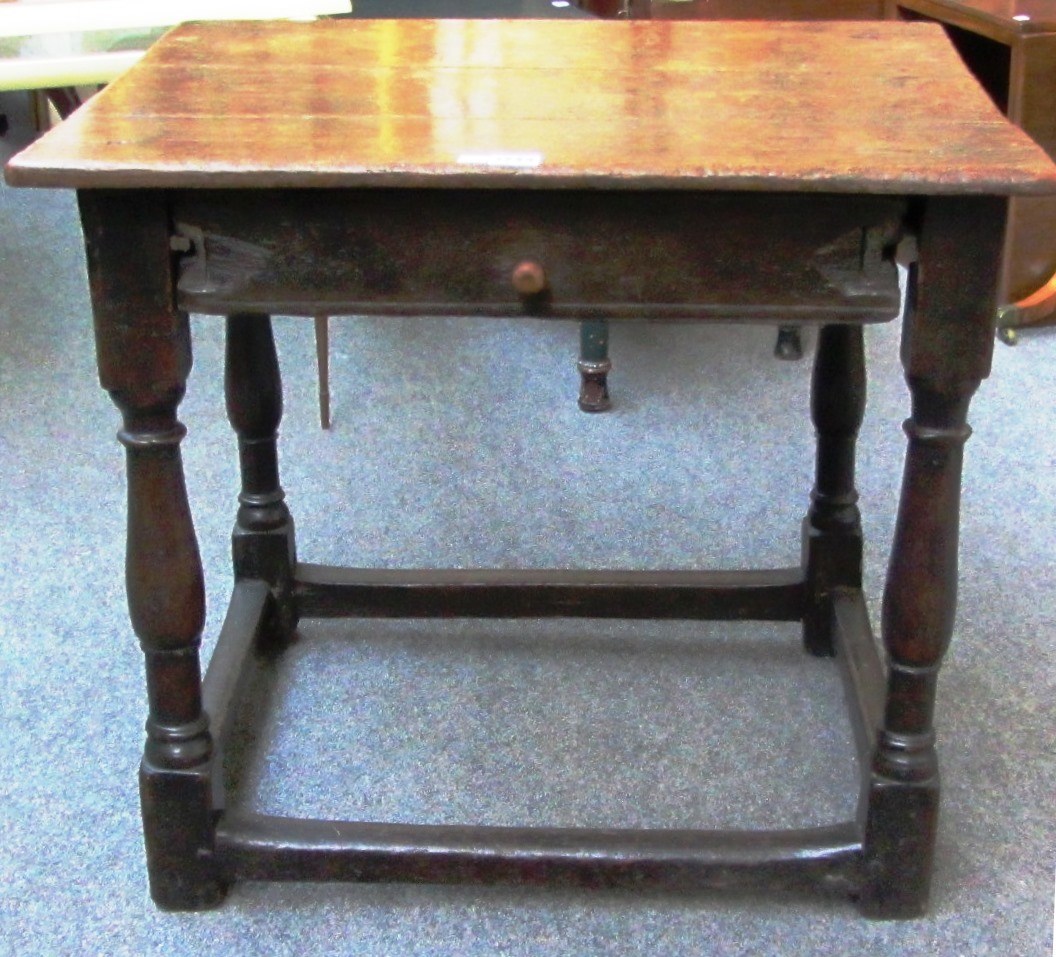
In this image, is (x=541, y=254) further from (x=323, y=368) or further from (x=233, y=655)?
(x=323, y=368)

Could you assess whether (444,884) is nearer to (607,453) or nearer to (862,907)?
(862,907)

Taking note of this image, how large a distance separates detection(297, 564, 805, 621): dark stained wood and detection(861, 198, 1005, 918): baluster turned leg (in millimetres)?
368

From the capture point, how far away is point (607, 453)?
1951mm

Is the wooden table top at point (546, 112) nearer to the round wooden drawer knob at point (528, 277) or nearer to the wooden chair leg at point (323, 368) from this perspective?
the round wooden drawer knob at point (528, 277)

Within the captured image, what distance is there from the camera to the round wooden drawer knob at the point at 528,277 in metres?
0.93

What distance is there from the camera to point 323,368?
197cm

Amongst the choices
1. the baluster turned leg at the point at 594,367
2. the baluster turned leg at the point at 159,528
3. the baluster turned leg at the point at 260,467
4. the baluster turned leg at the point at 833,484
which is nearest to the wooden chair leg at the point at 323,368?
the baluster turned leg at the point at 594,367

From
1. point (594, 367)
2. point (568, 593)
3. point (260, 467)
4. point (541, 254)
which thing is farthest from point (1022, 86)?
point (541, 254)

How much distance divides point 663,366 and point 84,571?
3.23ft

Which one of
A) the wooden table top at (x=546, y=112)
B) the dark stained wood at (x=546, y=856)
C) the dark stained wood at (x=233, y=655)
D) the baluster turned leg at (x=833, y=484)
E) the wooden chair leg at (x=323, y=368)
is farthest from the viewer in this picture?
the wooden chair leg at (x=323, y=368)

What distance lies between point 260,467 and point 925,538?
2.28 feet

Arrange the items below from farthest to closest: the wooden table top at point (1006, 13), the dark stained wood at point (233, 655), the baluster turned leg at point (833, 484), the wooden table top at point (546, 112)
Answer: the wooden table top at point (1006, 13)
the baluster turned leg at point (833, 484)
the dark stained wood at point (233, 655)
the wooden table top at point (546, 112)

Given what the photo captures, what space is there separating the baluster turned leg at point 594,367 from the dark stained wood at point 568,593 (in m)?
0.63

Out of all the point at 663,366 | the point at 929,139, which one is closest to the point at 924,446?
the point at 929,139
